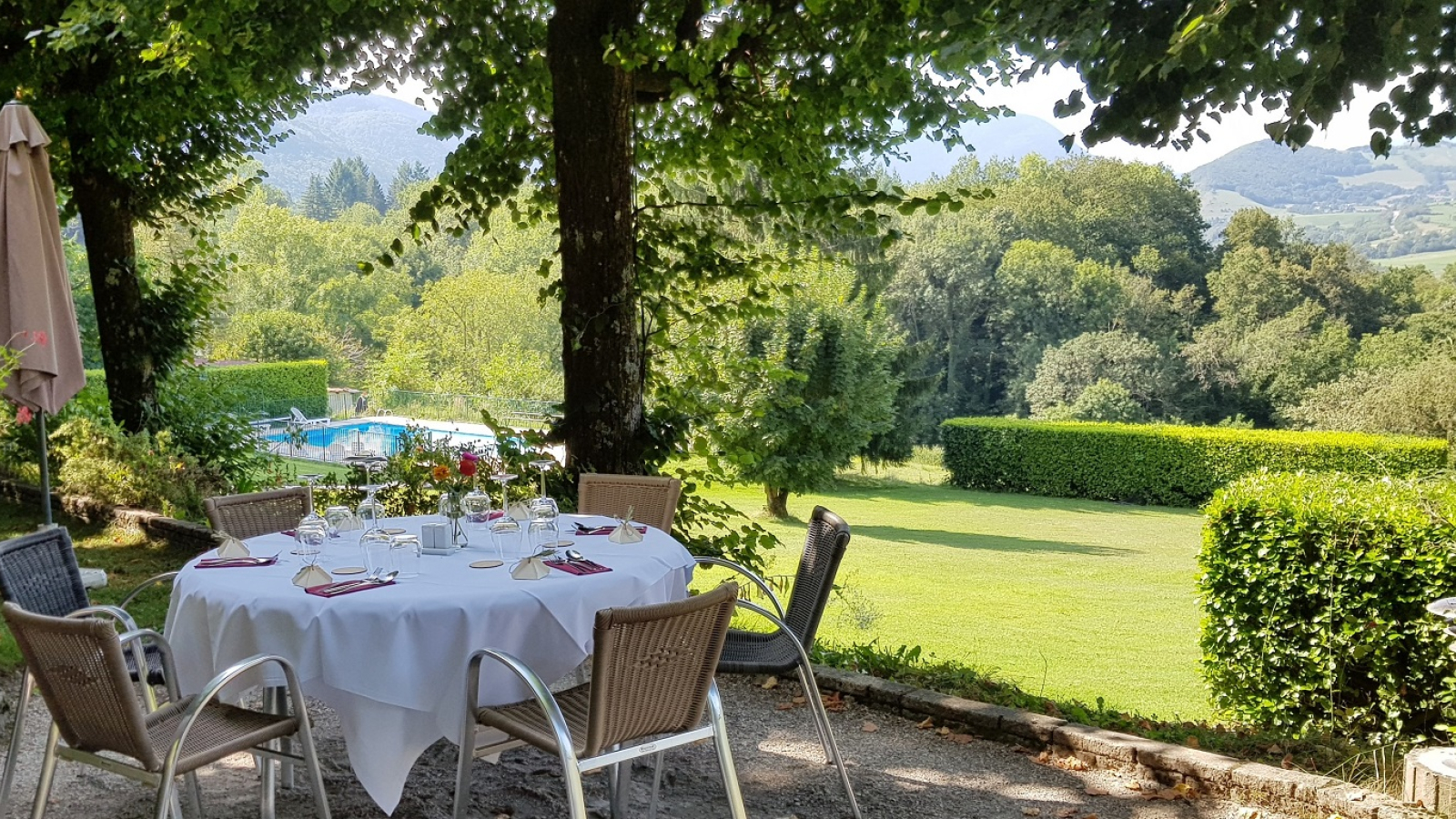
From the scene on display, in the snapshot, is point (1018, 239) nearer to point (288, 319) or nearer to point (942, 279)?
point (942, 279)

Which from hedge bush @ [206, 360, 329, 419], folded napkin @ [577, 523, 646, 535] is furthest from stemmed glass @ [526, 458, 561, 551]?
hedge bush @ [206, 360, 329, 419]

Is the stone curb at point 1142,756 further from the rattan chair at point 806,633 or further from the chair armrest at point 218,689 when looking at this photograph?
the chair armrest at point 218,689

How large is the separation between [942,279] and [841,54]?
126 feet

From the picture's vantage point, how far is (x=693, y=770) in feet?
12.6

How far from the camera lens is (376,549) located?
3.16 meters

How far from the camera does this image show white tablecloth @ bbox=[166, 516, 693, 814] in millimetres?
2738

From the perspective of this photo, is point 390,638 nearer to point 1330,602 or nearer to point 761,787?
point 761,787

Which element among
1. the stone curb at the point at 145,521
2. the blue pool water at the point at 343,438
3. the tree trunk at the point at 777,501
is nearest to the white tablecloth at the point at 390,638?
the stone curb at the point at 145,521

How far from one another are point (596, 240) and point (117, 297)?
530 cm

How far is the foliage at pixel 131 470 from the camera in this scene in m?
8.35

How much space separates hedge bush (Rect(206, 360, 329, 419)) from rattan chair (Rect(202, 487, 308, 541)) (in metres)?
23.5

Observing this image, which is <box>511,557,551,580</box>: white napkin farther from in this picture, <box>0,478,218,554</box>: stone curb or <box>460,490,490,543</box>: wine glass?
<box>0,478,218,554</box>: stone curb

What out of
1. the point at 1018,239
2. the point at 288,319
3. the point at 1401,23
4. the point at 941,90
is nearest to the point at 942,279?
the point at 1018,239

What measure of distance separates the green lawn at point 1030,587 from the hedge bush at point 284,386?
11.7 m
